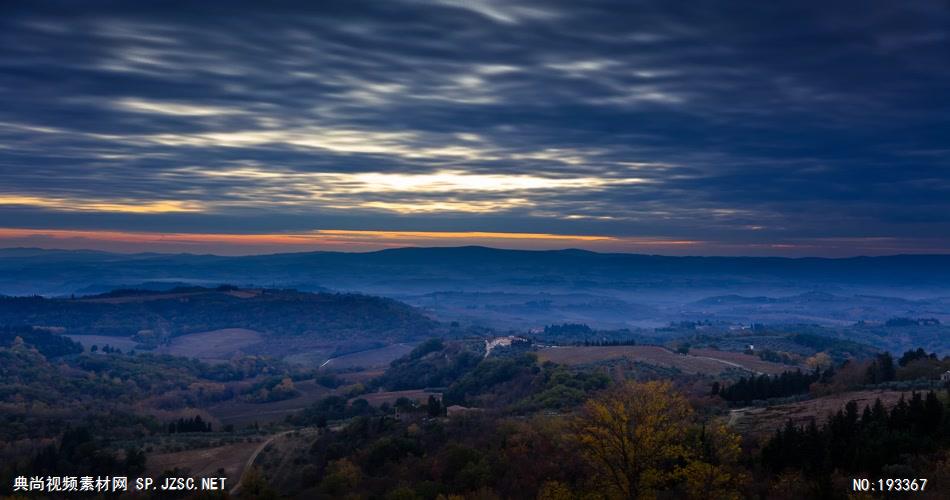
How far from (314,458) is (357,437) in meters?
7.36

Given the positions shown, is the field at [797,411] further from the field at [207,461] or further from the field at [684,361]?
the field at [684,361]

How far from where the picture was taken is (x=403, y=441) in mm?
86875

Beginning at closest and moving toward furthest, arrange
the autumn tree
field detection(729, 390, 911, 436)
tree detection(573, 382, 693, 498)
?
1. the autumn tree
2. tree detection(573, 382, 693, 498)
3. field detection(729, 390, 911, 436)

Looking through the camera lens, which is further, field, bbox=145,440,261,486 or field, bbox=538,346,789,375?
field, bbox=538,346,789,375

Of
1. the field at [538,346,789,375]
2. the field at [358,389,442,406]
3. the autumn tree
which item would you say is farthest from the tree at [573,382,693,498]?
the field at [358,389,442,406]

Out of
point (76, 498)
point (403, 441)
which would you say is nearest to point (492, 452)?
point (403, 441)

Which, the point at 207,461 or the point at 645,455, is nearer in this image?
the point at 645,455

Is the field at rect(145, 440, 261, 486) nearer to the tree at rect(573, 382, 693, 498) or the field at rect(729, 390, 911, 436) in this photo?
the tree at rect(573, 382, 693, 498)

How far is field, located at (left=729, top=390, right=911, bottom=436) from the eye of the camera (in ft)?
230

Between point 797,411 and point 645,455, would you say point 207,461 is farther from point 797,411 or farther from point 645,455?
point 797,411

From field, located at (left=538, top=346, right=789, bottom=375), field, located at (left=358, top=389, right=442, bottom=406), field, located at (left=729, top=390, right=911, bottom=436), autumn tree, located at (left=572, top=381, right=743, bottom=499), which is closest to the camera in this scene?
autumn tree, located at (left=572, top=381, right=743, bottom=499)

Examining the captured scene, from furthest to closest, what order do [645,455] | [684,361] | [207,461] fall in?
[684,361], [207,461], [645,455]

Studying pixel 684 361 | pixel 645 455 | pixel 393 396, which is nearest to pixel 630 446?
pixel 645 455

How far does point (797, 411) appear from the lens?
76.3m
